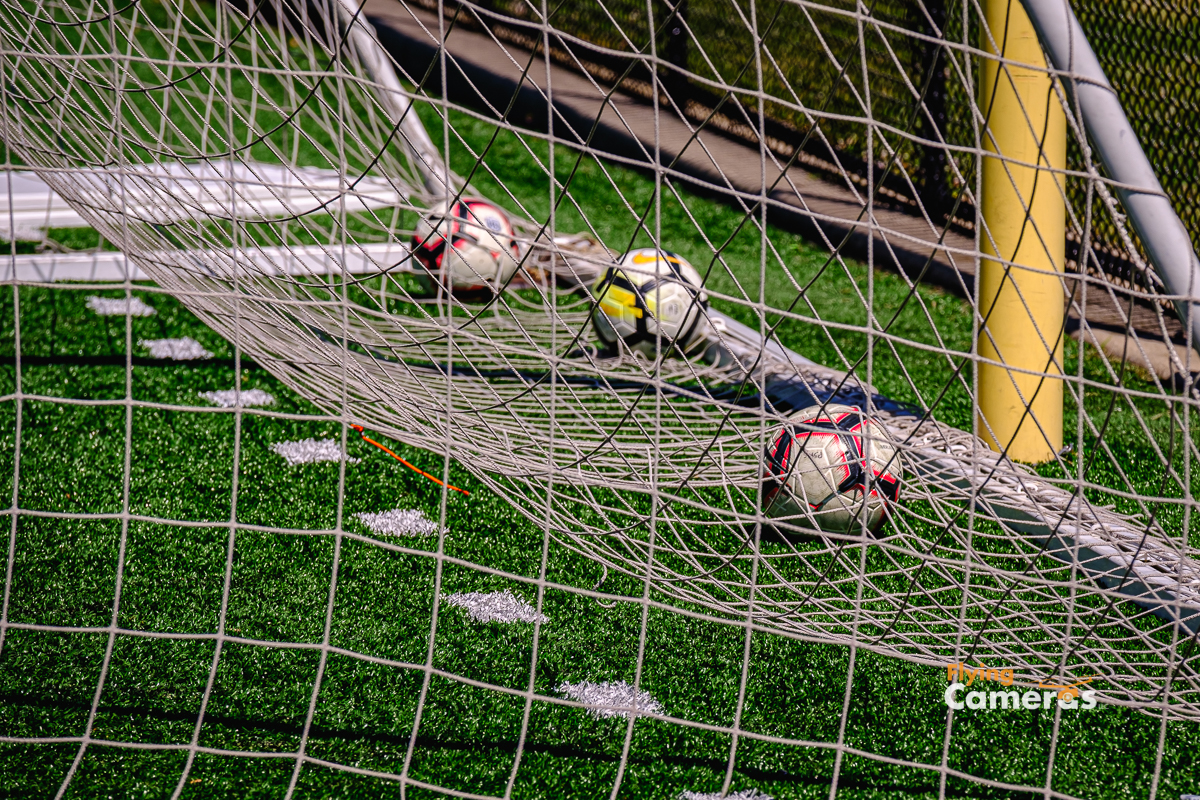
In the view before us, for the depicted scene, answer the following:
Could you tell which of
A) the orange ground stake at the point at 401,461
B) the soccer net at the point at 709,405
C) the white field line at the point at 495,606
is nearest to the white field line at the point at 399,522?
the soccer net at the point at 709,405

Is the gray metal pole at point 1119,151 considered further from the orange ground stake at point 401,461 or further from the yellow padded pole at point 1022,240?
the orange ground stake at point 401,461

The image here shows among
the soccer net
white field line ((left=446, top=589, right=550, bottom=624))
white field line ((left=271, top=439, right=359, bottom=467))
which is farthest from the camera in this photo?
white field line ((left=271, top=439, right=359, bottom=467))

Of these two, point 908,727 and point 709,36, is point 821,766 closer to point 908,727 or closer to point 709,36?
point 908,727

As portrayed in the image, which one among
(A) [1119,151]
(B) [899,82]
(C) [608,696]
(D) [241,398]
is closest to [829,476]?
(C) [608,696]

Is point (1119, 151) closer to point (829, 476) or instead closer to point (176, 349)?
point (829, 476)

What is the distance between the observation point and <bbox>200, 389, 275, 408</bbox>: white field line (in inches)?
124

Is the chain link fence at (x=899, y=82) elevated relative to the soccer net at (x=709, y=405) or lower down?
elevated

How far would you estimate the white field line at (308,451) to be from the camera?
9.31ft

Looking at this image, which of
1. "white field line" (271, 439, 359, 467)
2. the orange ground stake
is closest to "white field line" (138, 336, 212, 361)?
"white field line" (271, 439, 359, 467)

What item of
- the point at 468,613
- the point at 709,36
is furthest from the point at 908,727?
the point at 709,36

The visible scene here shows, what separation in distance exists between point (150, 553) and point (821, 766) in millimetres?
1572

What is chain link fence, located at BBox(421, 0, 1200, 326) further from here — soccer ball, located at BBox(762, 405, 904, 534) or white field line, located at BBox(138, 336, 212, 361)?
white field line, located at BBox(138, 336, 212, 361)

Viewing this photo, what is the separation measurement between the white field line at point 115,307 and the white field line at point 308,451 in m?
1.22

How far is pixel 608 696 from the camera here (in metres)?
1.99
